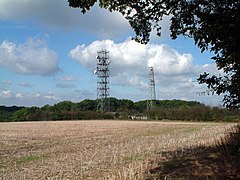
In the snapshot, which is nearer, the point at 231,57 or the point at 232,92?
the point at 231,57

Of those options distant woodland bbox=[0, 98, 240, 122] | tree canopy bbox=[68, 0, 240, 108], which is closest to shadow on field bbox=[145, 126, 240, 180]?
tree canopy bbox=[68, 0, 240, 108]

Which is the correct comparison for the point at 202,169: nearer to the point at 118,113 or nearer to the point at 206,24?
the point at 206,24

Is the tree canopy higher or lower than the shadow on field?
higher

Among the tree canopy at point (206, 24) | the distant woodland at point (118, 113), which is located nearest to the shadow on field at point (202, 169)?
the tree canopy at point (206, 24)

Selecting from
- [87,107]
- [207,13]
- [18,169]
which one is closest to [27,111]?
[87,107]

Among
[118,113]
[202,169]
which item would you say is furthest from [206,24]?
[118,113]

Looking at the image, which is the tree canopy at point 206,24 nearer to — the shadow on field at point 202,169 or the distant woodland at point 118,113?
the shadow on field at point 202,169

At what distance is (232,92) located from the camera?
25.9 ft

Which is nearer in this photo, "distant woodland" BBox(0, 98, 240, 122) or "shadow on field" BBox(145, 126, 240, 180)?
"shadow on field" BBox(145, 126, 240, 180)

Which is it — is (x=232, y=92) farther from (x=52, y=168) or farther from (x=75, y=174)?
(x=52, y=168)

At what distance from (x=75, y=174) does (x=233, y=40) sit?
709cm

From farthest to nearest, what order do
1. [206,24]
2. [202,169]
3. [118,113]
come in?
[118,113], [202,169], [206,24]

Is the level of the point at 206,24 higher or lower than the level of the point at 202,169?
higher

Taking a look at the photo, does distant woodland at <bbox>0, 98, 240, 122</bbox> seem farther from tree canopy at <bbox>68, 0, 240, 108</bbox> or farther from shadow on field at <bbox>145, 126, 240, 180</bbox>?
tree canopy at <bbox>68, 0, 240, 108</bbox>
